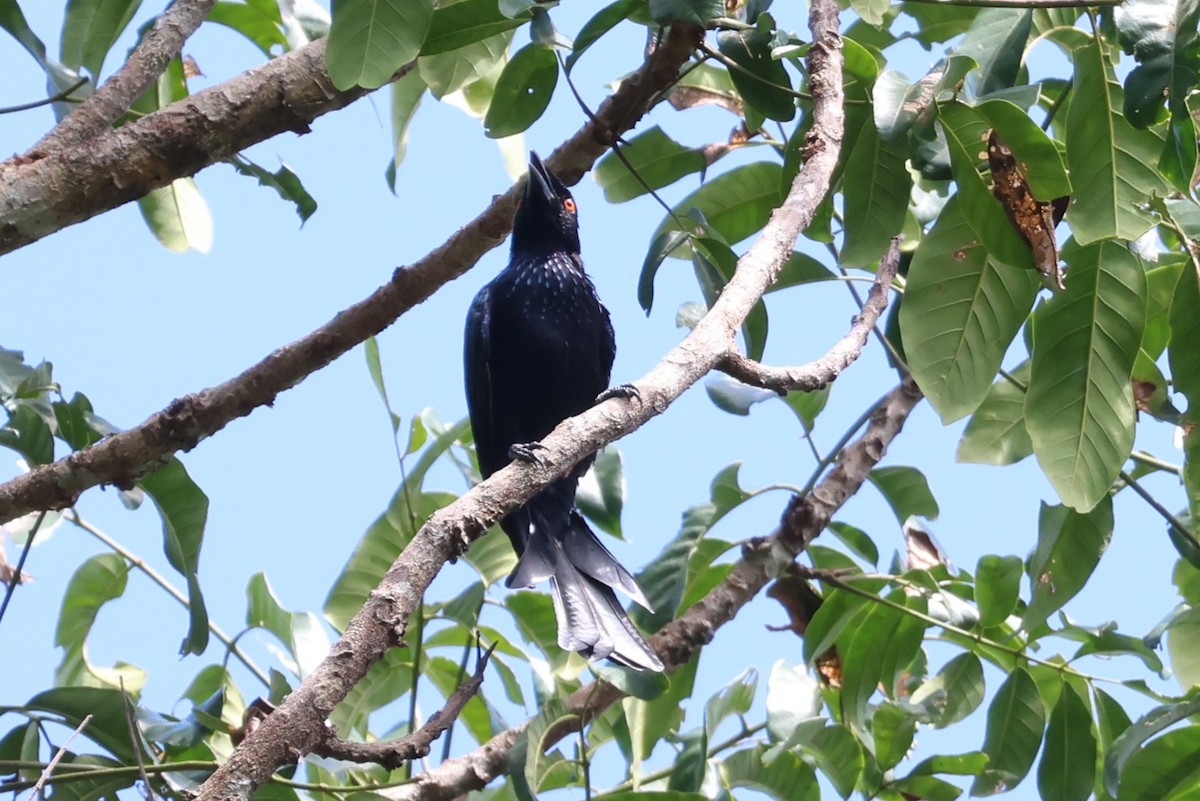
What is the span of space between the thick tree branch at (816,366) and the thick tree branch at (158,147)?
1.01 m

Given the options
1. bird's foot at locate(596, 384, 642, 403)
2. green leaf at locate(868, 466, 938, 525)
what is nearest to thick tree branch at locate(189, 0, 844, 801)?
bird's foot at locate(596, 384, 642, 403)

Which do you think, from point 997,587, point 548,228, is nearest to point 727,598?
point 997,587

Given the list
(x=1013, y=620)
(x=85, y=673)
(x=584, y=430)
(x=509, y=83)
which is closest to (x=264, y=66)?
(x=509, y=83)

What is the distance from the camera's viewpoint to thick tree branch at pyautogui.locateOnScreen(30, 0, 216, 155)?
2086mm

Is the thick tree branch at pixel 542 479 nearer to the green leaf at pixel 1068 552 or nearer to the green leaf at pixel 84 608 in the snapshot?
the green leaf at pixel 1068 552

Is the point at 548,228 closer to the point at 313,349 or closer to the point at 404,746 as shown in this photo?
the point at 313,349

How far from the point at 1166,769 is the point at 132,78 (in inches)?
83.5

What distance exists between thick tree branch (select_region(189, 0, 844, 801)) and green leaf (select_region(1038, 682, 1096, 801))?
633 millimetres

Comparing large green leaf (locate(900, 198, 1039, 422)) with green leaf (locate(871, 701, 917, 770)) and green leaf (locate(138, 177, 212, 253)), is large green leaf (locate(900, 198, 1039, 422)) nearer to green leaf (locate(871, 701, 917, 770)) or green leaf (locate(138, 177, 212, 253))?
green leaf (locate(871, 701, 917, 770))

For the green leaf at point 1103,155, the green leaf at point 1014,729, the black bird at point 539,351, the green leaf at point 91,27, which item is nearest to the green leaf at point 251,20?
the green leaf at point 91,27

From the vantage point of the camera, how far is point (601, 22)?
2.09 meters

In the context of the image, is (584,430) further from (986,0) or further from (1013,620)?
(1013,620)

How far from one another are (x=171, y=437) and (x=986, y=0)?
60.0 inches

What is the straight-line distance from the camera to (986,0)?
6.51 feet
